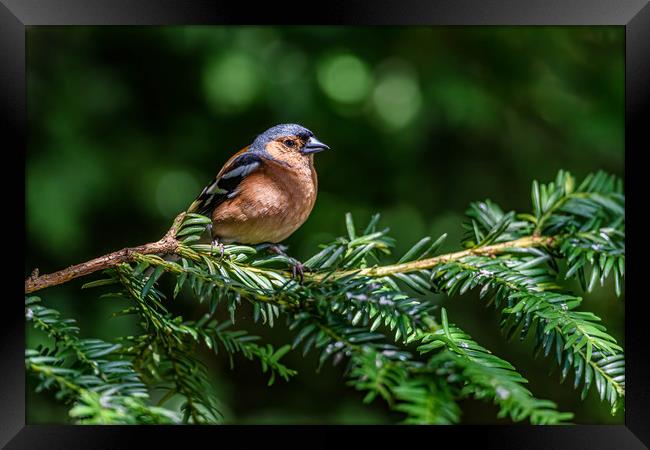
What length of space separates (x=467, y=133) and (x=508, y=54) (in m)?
0.24

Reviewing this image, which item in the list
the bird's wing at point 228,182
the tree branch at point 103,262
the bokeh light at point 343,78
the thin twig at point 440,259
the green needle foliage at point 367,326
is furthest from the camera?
the bokeh light at point 343,78

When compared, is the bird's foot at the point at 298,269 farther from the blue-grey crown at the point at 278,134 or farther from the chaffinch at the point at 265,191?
the blue-grey crown at the point at 278,134

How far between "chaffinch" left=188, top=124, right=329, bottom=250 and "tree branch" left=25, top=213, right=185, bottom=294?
146 millimetres

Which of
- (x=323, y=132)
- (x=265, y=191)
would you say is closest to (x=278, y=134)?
(x=265, y=191)

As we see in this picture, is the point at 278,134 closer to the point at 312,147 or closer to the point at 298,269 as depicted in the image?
the point at 312,147

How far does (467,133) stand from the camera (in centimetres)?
176

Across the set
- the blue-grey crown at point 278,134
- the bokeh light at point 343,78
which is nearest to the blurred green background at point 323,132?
the bokeh light at point 343,78

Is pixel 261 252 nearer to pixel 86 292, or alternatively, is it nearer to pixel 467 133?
pixel 86 292

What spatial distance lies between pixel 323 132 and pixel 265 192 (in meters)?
0.64

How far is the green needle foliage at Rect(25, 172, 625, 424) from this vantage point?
619 millimetres

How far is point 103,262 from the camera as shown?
0.82 meters
